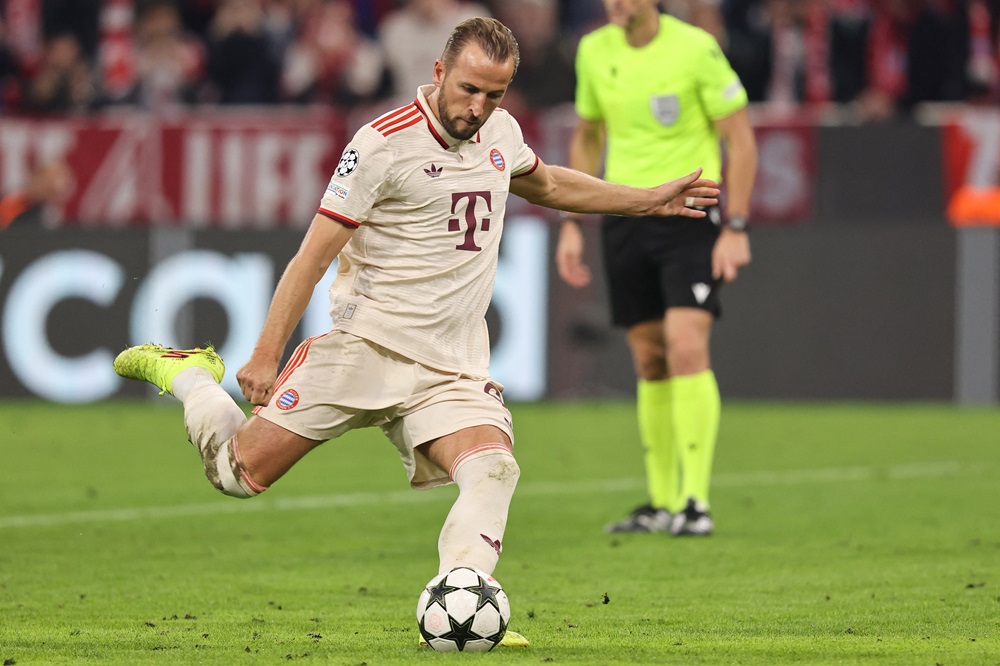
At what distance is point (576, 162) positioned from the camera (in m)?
8.27

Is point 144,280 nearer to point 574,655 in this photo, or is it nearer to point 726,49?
point 726,49

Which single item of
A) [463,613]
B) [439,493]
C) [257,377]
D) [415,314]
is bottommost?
[439,493]

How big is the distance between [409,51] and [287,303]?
36.3 feet

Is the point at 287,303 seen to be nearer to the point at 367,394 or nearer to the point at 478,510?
the point at 367,394

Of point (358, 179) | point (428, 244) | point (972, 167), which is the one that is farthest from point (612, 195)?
point (972, 167)

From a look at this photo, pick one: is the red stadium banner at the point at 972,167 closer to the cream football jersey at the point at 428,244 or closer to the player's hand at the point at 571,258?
the player's hand at the point at 571,258

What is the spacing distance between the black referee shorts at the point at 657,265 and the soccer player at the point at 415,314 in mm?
2305

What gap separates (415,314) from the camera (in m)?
5.39

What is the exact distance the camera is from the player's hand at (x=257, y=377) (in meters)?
5.04

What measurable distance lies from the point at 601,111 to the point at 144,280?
673 centimetres

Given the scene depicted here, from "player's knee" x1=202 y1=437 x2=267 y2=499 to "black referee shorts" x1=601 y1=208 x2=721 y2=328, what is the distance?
9.33 ft

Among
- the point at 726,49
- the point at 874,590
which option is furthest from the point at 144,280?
the point at 874,590

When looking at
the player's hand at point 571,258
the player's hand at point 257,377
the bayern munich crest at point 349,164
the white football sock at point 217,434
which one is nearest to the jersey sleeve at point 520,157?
the bayern munich crest at point 349,164

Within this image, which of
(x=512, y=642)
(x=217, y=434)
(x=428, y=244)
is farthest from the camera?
(x=217, y=434)
